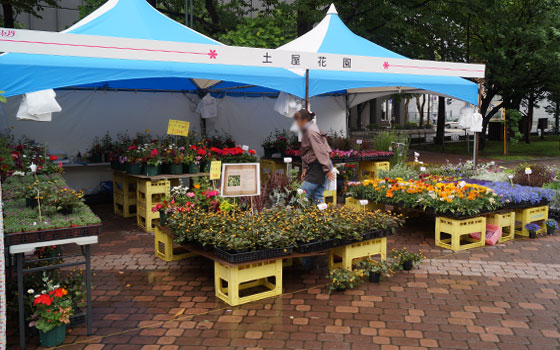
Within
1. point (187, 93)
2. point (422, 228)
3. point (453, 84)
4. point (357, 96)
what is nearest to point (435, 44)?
point (357, 96)

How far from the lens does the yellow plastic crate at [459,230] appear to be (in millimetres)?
6391

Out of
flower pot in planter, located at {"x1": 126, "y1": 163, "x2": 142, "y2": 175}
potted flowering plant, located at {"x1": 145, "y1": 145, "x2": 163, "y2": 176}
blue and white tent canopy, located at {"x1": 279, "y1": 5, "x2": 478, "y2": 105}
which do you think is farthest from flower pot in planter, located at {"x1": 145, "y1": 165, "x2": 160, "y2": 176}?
blue and white tent canopy, located at {"x1": 279, "y1": 5, "x2": 478, "y2": 105}

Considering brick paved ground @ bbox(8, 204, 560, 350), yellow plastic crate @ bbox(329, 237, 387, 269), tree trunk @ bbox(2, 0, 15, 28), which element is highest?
tree trunk @ bbox(2, 0, 15, 28)

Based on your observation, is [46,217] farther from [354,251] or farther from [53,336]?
[354,251]

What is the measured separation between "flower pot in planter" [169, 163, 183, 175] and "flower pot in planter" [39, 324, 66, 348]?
4108 millimetres

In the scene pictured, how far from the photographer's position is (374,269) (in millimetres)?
5168

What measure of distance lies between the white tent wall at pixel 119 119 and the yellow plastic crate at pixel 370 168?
237 centimetres

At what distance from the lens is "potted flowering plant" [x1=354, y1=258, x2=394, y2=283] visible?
5188 millimetres

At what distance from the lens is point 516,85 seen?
53.8 feet

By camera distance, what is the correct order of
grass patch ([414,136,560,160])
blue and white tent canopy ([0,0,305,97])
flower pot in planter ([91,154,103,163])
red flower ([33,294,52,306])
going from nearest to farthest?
red flower ([33,294,52,306]) < blue and white tent canopy ([0,0,305,97]) < flower pot in planter ([91,154,103,163]) < grass patch ([414,136,560,160])

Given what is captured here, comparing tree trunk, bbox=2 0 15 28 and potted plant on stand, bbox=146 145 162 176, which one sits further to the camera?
tree trunk, bbox=2 0 15 28

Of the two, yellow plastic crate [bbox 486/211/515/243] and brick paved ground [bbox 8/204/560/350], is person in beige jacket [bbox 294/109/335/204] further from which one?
yellow plastic crate [bbox 486/211/515/243]

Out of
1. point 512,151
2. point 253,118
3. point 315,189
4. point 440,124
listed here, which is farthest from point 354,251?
point 440,124

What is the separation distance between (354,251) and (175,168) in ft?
11.6
